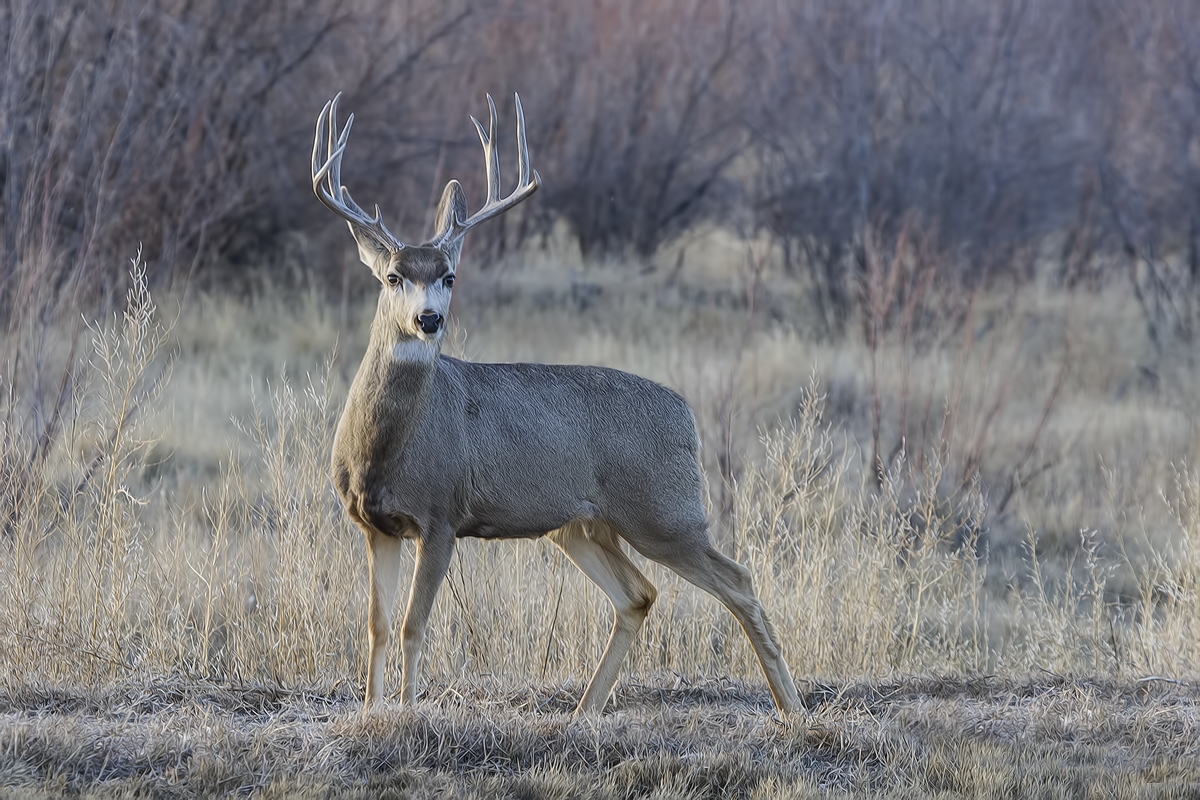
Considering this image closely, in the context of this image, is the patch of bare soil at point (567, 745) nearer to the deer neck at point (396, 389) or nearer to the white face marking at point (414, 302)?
the deer neck at point (396, 389)

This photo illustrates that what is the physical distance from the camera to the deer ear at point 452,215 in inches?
241

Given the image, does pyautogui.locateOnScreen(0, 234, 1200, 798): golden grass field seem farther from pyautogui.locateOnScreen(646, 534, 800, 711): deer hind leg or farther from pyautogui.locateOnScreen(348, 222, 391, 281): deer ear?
pyautogui.locateOnScreen(348, 222, 391, 281): deer ear

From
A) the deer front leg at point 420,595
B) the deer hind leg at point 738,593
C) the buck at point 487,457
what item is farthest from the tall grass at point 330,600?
the deer hind leg at point 738,593

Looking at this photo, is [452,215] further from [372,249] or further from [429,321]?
[429,321]

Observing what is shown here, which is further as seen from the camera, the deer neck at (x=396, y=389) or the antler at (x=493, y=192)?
the antler at (x=493, y=192)

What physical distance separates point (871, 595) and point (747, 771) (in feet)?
10.0

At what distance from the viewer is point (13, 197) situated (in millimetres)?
12750

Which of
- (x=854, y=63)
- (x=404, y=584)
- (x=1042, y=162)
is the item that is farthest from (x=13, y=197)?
(x=1042, y=162)

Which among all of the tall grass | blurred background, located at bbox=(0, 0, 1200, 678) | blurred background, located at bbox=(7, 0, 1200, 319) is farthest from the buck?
blurred background, located at bbox=(7, 0, 1200, 319)

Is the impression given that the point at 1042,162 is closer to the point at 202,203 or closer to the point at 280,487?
the point at 202,203

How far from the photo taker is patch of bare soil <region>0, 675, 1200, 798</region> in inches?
200

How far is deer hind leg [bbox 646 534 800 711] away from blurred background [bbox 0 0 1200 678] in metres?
1.39

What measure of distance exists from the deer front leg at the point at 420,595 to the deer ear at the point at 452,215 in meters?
1.12

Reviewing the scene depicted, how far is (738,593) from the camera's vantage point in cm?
650
